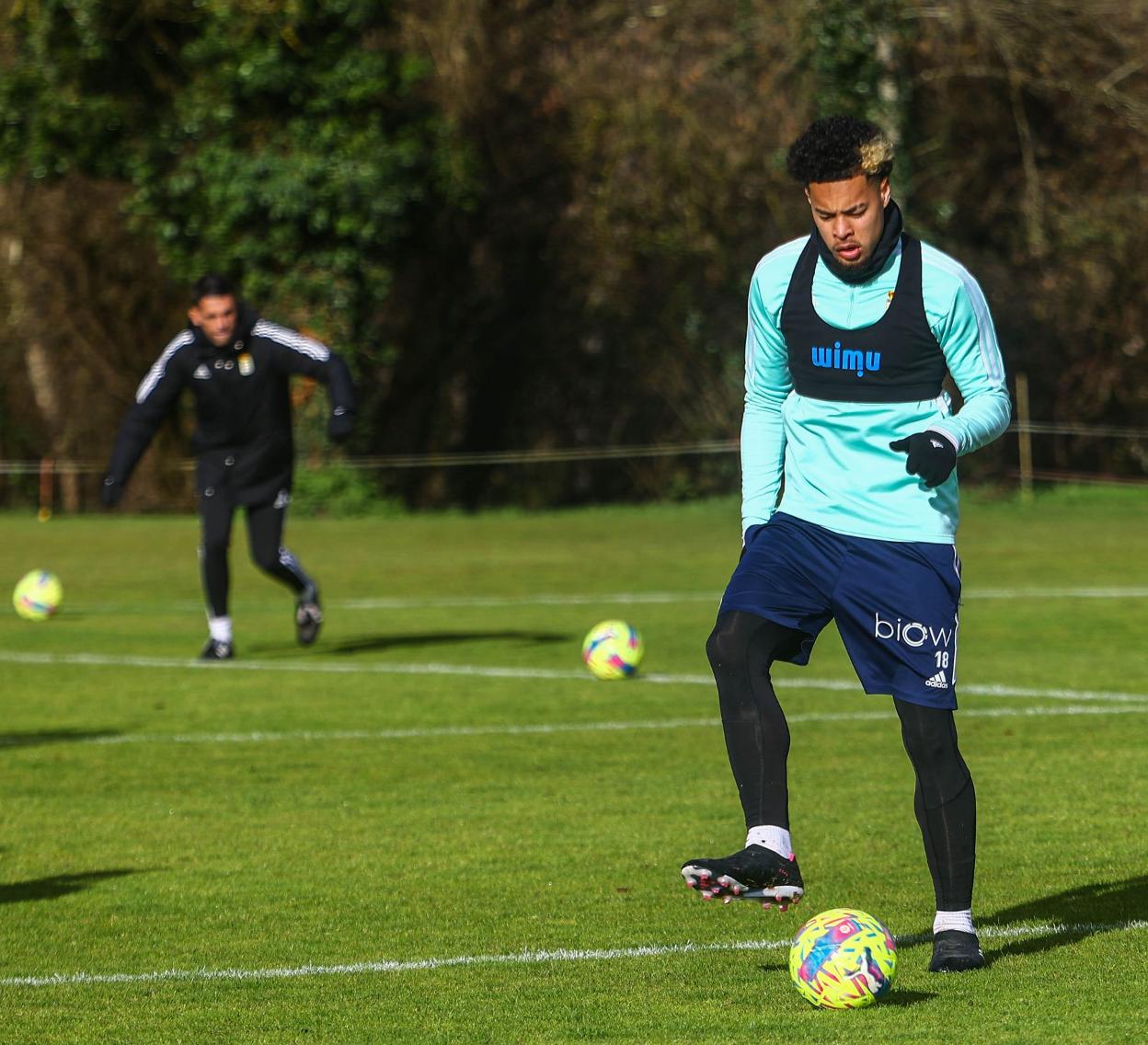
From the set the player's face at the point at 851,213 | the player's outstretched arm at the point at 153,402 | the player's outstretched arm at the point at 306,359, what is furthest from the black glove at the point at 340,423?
the player's face at the point at 851,213

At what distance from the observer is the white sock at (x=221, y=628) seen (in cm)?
1392

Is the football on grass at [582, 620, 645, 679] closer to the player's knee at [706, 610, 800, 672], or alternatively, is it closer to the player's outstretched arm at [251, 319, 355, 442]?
the player's outstretched arm at [251, 319, 355, 442]

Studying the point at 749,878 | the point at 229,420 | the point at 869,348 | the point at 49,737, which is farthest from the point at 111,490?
the point at 749,878

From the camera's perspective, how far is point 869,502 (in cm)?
551

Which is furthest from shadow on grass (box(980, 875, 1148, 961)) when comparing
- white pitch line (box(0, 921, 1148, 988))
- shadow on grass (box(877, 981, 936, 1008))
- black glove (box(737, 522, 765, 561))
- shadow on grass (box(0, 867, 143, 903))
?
shadow on grass (box(0, 867, 143, 903))

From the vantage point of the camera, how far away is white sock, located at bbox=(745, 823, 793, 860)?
17.3ft

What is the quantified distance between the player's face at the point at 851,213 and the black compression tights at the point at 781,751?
0.95m

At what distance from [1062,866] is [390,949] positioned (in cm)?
224

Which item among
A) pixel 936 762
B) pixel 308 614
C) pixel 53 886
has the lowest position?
pixel 308 614

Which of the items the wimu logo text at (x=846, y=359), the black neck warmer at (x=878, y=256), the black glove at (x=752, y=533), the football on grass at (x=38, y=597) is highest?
the black neck warmer at (x=878, y=256)

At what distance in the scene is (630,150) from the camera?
106 ft

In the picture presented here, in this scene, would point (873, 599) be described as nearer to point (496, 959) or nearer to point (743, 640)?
point (743, 640)

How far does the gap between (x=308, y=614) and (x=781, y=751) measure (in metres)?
9.36

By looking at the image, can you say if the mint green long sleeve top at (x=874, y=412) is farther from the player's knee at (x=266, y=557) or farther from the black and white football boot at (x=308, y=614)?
the black and white football boot at (x=308, y=614)
